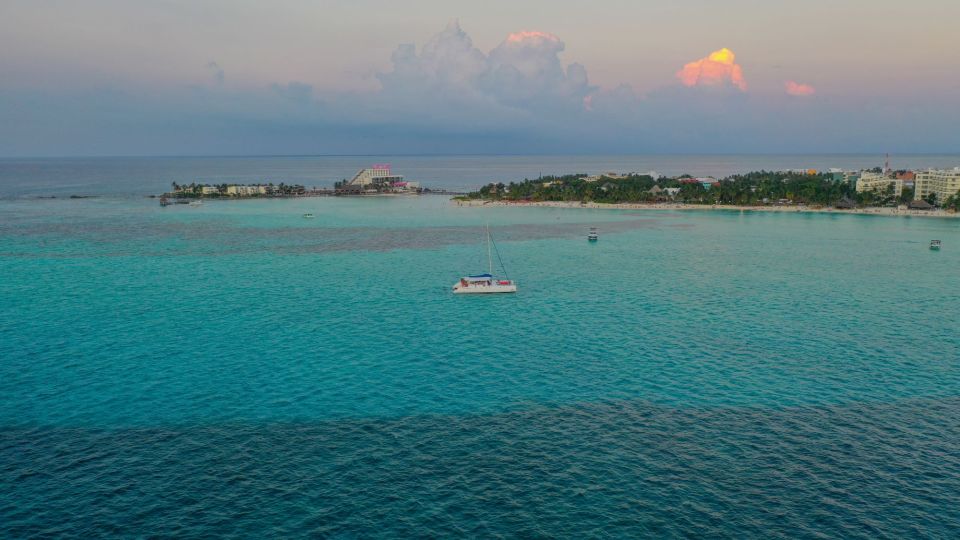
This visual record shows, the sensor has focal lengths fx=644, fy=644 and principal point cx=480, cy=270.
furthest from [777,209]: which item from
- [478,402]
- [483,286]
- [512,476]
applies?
[512,476]

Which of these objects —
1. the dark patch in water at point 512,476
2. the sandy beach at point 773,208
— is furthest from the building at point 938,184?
the dark patch in water at point 512,476

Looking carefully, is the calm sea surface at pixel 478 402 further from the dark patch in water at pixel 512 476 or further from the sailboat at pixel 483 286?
the sailboat at pixel 483 286

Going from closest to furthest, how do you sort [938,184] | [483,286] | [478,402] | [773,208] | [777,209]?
1. [478,402]
2. [483,286]
3. [777,209]
4. [938,184]
5. [773,208]

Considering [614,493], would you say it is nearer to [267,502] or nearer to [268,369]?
[267,502]

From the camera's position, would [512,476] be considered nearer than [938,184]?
Yes

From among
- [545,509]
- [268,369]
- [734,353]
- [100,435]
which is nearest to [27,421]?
[100,435]

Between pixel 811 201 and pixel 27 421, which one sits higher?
pixel 811 201

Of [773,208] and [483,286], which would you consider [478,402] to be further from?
[773,208]
